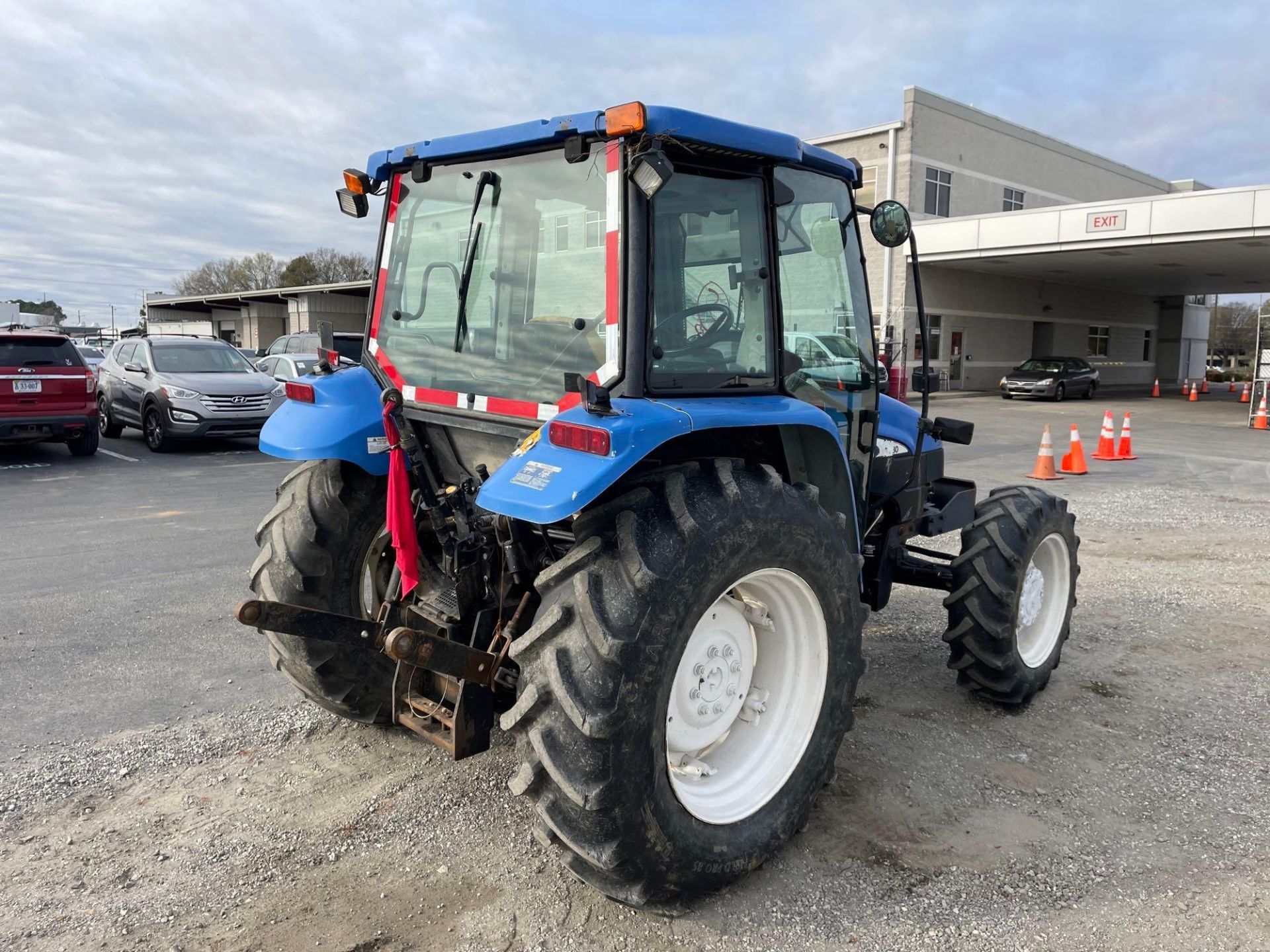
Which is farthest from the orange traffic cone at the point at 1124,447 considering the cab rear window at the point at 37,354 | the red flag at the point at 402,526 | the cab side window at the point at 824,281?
the cab rear window at the point at 37,354

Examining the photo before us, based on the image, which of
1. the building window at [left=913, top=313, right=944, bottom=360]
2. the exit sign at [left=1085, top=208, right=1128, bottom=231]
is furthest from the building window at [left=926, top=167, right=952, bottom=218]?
the exit sign at [left=1085, top=208, right=1128, bottom=231]

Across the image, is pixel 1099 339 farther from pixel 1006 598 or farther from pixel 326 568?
pixel 326 568

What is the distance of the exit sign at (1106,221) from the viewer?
23.8 m

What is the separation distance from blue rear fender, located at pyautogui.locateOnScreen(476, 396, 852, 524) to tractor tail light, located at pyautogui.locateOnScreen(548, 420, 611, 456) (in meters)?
0.02

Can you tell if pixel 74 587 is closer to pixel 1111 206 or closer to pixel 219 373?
pixel 219 373

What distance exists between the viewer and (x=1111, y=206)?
78.5 ft

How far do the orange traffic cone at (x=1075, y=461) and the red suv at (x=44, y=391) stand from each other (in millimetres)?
13321

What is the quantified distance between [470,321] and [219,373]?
40.2 ft

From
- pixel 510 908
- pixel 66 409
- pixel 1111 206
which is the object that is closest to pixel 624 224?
pixel 510 908

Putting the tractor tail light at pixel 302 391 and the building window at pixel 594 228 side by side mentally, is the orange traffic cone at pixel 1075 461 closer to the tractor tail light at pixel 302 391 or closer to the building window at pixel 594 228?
the building window at pixel 594 228

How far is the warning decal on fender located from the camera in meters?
2.48

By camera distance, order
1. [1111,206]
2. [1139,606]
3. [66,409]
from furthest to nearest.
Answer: [1111,206] < [66,409] < [1139,606]

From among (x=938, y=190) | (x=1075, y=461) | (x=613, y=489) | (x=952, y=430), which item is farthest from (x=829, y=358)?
(x=938, y=190)

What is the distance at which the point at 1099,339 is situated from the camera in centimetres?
3966
